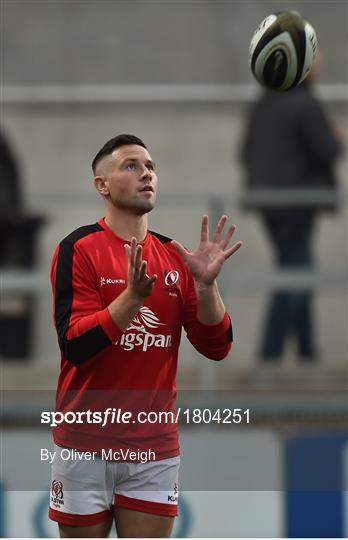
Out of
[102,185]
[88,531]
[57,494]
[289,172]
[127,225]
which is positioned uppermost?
[289,172]

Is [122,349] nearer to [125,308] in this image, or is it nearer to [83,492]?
[125,308]

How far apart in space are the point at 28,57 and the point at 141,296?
529 centimetres

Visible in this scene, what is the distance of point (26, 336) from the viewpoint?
694 cm

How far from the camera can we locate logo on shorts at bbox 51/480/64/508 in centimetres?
390

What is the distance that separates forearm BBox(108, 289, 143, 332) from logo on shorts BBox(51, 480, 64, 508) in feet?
1.84

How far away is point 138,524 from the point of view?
A: 12.6 ft

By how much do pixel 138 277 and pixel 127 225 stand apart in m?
0.33

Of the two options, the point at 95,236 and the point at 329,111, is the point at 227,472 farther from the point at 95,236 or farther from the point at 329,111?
the point at 329,111

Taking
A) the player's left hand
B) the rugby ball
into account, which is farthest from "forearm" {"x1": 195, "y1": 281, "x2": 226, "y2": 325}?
the rugby ball

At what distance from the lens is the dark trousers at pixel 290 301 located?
6.84 m

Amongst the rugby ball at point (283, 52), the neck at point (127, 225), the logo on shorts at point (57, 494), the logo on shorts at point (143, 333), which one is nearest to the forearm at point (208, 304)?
the logo on shorts at point (143, 333)

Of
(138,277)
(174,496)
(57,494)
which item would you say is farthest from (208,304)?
(57,494)

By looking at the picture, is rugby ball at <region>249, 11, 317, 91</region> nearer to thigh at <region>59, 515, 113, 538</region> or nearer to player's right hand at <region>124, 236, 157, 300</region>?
player's right hand at <region>124, 236, 157, 300</region>

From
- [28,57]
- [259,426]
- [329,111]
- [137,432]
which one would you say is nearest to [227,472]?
[259,426]
